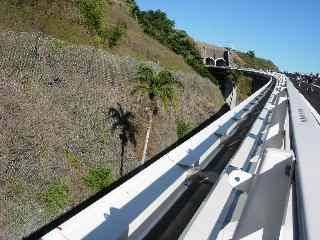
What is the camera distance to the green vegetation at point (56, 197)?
25062 millimetres

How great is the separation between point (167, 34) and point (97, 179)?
72.0 meters

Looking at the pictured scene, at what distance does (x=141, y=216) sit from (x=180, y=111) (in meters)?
47.6

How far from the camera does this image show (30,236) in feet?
74.8

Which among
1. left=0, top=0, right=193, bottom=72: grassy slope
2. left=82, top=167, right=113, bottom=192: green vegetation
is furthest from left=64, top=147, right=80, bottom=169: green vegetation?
left=0, top=0, right=193, bottom=72: grassy slope

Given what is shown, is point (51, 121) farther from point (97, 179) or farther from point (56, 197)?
point (56, 197)

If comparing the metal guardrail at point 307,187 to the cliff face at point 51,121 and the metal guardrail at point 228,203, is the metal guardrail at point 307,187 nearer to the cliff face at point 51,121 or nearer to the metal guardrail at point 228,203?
the metal guardrail at point 228,203

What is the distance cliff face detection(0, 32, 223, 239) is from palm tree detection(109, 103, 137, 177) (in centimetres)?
59

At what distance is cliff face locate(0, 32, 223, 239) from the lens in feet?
79.5

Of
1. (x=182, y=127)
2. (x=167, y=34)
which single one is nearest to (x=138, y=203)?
(x=182, y=127)

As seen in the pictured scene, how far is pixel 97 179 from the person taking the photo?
29.7 metres

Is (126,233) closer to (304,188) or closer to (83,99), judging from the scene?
(304,188)

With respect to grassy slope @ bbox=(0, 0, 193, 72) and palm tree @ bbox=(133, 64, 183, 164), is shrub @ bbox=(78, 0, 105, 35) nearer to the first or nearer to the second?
grassy slope @ bbox=(0, 0, 193, 72)

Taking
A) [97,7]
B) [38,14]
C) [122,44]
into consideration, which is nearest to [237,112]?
[38,14]

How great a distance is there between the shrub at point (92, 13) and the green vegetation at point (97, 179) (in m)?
24.9
